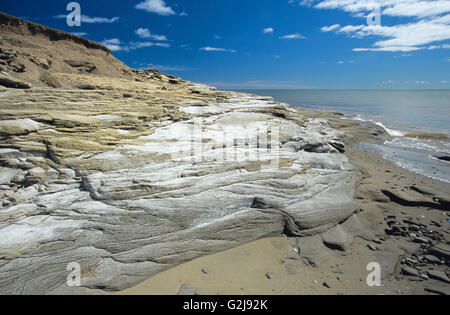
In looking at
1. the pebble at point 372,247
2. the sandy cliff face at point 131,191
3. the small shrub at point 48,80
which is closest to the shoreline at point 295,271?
the pebble at point 372,247

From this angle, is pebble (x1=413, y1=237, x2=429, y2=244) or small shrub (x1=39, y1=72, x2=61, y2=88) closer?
pebble (x1=413, y1=237, x2=429, y2=244)

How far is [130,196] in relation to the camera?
7121 mm

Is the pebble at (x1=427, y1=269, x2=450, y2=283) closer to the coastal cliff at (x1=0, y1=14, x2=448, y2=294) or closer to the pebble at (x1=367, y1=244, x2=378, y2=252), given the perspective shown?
the coastal cliff at (x1=0, y1=14, x2=448, y2=294)

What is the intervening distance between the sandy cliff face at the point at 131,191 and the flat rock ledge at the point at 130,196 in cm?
3

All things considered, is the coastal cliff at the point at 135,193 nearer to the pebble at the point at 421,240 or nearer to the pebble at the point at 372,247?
the pebble at the point at 372,247

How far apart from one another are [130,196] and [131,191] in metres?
0.17

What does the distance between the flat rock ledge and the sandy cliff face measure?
3 centimetres

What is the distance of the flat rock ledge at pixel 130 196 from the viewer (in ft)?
19.6

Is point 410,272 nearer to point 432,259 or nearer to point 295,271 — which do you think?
point 432,259

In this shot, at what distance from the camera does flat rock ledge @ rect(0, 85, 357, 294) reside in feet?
19.6

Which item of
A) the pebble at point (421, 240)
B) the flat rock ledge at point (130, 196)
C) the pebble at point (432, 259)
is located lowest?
the pebble at point (432, 259)

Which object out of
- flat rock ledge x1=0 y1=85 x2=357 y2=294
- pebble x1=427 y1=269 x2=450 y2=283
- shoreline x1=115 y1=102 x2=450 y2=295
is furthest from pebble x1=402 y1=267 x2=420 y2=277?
flat rock ledge x1=0 y1=85 x2=357 y2=294

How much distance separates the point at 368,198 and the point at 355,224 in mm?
2858
